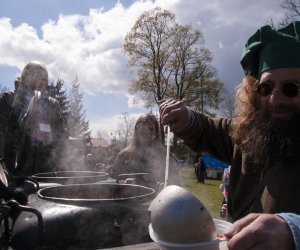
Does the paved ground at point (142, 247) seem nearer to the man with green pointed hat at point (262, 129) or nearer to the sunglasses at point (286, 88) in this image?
the man with green pointed hat at point (262, 129)

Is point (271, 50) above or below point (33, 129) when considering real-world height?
above

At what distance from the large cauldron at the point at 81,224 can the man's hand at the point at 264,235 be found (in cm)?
152

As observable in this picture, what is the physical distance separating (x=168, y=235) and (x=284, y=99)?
3.28 feet

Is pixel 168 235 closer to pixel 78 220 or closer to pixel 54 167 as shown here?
pixel 78 220

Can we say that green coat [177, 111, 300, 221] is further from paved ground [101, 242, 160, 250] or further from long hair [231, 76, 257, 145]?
paved ground [101, 242, 160, 250]

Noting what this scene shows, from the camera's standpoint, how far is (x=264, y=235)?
3.44 ft

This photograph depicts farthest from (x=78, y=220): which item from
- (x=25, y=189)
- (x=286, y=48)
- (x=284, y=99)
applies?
(x=286, y=48)

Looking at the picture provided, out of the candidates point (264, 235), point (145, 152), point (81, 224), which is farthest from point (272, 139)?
point (145, 152)

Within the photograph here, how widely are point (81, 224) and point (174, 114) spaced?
988mm

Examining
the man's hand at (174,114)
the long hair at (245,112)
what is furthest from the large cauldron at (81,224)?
the long hair at (245,112)

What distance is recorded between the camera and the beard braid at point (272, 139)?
6.22ft

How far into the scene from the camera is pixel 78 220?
247cm

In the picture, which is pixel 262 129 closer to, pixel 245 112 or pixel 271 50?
pixel 245 112

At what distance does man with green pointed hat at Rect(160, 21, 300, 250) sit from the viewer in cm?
182
